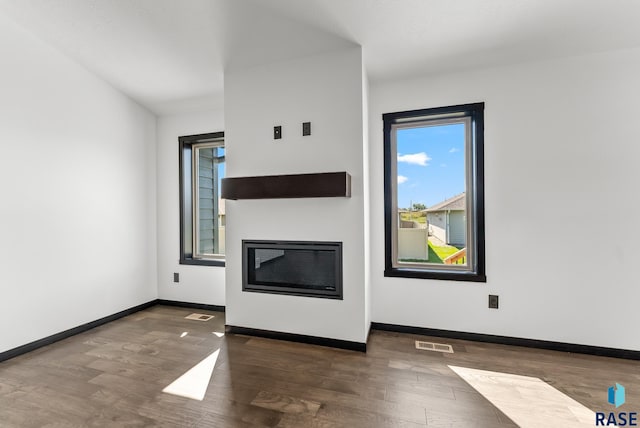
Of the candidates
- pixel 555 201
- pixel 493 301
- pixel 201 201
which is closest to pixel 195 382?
pixel 201 201

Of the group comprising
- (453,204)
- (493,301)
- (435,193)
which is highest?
(435,193)

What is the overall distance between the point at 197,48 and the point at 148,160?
1.83 m

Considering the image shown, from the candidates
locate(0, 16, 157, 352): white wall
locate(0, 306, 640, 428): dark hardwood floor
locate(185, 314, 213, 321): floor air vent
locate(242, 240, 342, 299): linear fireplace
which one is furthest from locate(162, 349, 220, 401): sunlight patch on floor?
locate(0, 16, 157, 352): white wall

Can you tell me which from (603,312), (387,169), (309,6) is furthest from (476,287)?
(309,6)

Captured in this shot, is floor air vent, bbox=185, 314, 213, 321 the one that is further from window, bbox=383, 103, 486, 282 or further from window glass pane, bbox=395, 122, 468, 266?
window glass pane, bbox=395, 122, 468, 266

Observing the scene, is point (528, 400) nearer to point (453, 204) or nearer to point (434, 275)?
point (434, 275)

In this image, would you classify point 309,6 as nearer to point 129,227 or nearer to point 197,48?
point 197,48

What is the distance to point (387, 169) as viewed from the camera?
9.34 feet

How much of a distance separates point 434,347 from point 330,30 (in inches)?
109

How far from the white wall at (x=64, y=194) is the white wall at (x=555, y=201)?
11.1 feet

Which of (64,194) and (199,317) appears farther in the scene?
(199,317)

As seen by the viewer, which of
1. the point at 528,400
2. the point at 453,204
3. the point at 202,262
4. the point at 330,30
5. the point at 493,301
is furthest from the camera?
the point at 202,262

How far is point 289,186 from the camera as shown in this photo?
238 centimetres

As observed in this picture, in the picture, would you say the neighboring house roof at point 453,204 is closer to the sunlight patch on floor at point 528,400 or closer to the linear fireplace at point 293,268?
the linear fireplace at point 293,268
